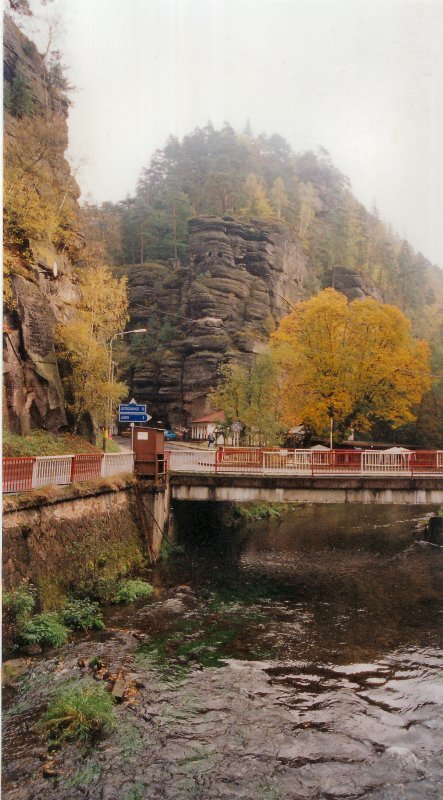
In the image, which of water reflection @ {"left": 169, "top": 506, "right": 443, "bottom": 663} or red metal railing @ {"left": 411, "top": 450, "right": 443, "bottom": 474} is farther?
red metal railing @ {"left": 411, "top": 450, "right": 443, "bottom": 474}

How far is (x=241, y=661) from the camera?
38.3 feet

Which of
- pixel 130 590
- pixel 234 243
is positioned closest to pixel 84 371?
pixel 130 590

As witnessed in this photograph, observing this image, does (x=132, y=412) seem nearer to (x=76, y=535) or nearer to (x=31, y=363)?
(x=76, y=535)

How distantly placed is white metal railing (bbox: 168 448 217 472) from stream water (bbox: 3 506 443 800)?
454 centimetres

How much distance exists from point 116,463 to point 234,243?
2155 inches

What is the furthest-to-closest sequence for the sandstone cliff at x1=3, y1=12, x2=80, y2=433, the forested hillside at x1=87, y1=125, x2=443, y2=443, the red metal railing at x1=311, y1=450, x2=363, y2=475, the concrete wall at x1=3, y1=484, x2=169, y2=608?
the forested hillside at x1=87, y1=125, x2=443, y2=443, the red metal railing at x1=311, y1=450, x2=363, y2=475, the sandstone cliff at x1=3, y1=12, x2=80, y2=433, the concrete wall at x1=3, y1=484, x2=169, y2=608

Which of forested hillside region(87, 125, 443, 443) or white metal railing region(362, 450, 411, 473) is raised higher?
forested hillside region(87, 125, 443, 443)

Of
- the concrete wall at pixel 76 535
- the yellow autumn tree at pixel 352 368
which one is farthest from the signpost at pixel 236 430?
the concrete wall at pixel 76 535

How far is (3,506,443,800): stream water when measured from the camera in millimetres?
7453

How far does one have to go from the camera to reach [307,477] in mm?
20875

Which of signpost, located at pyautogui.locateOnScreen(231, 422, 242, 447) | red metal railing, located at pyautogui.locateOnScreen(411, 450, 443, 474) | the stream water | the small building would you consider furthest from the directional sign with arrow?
the small building

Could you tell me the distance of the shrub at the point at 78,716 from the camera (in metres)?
8.24

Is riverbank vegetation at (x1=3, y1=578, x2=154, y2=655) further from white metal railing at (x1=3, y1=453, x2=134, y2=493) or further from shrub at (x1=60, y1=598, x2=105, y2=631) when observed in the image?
white metal railing at (x1=3, y1=453, x2=134, y2=493)

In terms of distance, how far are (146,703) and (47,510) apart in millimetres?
5873
